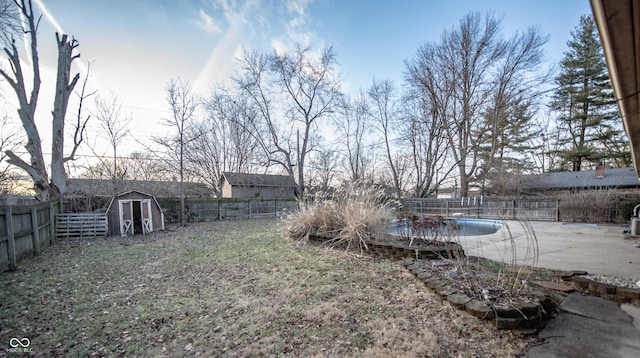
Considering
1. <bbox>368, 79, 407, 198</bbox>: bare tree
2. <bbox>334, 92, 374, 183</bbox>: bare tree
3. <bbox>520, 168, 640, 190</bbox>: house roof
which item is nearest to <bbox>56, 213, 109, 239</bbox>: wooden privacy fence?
<bbox>334, 92, 374, 183</bbox>: bare tree

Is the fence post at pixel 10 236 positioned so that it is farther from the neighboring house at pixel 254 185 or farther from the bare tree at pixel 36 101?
the neighboring house at pixel 254 185

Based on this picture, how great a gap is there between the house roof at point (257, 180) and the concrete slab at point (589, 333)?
1667 cm

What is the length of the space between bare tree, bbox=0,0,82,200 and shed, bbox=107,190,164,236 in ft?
7.50

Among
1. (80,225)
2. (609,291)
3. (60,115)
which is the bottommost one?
(609,291)

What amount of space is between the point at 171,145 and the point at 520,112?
18.8m

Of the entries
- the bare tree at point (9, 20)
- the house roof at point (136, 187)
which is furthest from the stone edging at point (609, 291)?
the bare tree at point (9, 20)

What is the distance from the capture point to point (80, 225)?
7.18 meters

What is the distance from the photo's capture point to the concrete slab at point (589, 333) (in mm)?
1677

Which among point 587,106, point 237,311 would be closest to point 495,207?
point 587,106

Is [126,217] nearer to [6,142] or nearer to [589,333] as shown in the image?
[6,142]

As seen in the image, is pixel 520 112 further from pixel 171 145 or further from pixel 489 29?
pixel 171 145

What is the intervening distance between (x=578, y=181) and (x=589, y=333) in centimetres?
1972

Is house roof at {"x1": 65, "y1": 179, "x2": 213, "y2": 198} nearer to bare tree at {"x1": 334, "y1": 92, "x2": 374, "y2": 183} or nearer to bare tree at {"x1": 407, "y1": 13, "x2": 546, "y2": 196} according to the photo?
bare tree at {"x1": 334, "y1": 92, "x2": 374, "y2": 183}

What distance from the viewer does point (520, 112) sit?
14.3m
